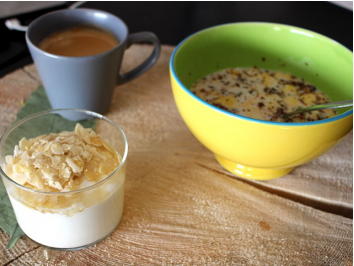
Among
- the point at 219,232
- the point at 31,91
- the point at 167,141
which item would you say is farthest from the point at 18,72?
the point at 219,232

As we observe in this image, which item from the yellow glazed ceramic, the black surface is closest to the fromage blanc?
the yellow glazed ceramic

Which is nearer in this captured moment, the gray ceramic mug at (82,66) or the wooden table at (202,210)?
the wooden table at (202,210)

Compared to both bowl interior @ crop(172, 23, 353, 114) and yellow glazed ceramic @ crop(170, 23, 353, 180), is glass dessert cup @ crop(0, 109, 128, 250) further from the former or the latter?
→ bowl interior @ crop(172, 23, 353, 114)

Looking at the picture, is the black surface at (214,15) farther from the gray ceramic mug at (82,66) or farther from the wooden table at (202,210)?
the wooden table at (202,210)

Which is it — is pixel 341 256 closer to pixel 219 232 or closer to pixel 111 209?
pixel 219 232

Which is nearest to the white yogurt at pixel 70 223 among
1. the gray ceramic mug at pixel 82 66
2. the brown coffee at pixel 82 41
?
the gray ceramic mug at pixel 82 66

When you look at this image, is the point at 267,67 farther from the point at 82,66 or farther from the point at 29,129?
the point at 29,129

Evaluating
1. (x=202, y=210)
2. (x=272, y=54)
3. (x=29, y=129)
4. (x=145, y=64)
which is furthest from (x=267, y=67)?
(x=29, y=129)
